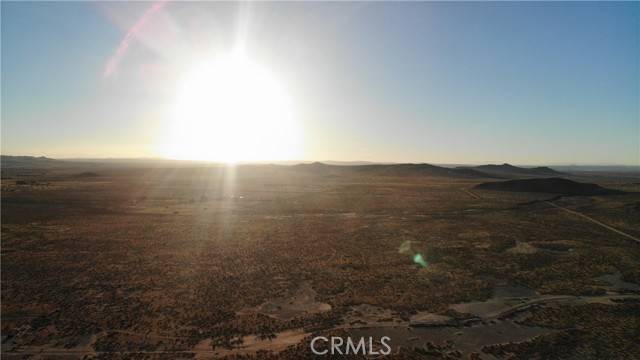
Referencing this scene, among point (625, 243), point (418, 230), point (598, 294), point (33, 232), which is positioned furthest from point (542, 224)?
point (33, 232)

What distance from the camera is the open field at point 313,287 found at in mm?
9164

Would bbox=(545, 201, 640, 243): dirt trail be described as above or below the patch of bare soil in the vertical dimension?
above

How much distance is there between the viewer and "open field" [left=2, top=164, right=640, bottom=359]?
30.1 feet

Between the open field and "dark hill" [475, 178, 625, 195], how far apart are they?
82.7 ft

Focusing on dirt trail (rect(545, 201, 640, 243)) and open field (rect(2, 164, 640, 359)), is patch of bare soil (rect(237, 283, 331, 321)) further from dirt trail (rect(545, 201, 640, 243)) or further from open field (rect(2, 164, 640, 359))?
dirt trail (rect(545, 201, 640, 243))

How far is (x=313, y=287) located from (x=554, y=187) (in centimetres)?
5048

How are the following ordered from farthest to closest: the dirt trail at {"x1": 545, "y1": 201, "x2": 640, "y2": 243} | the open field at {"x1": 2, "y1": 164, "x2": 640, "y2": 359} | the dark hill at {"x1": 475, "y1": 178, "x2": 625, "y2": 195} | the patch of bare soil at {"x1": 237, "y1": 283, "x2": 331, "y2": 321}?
the dark hill at {"x1": 475, "y1": 178, "x2": 625, "y2": 195} → the dirt trail at {"x1": 545, "y1": 201, "x2": 640, "y2": 243} → the patch of bare soil at {"x1": 237, "y1": 283, "x2": 331, "y2": 321} → the open field at {"x1": 2, "y1": 164, "x2": 640, "y2": 359}

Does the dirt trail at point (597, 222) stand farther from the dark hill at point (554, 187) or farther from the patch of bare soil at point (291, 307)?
the patch of bare soil at point (291, 307)

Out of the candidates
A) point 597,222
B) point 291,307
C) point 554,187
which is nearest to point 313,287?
point 291,307

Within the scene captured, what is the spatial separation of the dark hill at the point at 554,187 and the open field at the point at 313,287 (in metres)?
25.2

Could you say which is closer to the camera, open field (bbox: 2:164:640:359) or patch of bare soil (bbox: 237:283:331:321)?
open field (bbox: 2:164:640:359)

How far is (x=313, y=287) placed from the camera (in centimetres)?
1308

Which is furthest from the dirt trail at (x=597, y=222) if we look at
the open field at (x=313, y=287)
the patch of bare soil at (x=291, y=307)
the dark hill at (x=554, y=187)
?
the patch of bare soil at (x=291, y=307)

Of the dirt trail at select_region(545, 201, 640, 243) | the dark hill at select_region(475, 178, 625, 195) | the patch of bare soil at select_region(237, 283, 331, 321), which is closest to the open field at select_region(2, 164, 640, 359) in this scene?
the patch of bare soil at select_region(237, 283, 331, 321)
